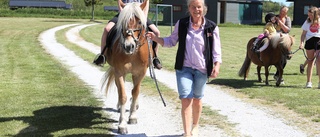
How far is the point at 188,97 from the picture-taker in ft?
17.4

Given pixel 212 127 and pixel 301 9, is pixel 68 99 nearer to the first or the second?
pixel 212 127

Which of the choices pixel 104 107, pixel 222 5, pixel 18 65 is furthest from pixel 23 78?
pixel 222 5

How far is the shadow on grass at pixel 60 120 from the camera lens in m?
6.29

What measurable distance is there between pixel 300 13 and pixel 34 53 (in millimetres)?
38739

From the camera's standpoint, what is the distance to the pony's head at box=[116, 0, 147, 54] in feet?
18.5

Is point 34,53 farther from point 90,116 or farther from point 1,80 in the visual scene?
point 90,116

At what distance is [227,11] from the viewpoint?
166 feet

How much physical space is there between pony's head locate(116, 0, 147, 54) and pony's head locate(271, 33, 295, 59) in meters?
5.41

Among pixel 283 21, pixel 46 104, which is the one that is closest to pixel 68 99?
pixel 46 104

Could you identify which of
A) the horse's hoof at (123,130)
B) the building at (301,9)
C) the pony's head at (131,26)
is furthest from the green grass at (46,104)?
the building at (301,9)

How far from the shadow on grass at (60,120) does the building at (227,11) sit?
135ft

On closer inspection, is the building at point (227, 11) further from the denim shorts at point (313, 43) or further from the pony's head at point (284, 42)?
the denim shorts at point (313, 43)

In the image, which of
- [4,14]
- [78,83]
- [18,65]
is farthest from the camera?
[4,14]

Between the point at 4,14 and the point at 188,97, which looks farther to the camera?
the point at 4,14
